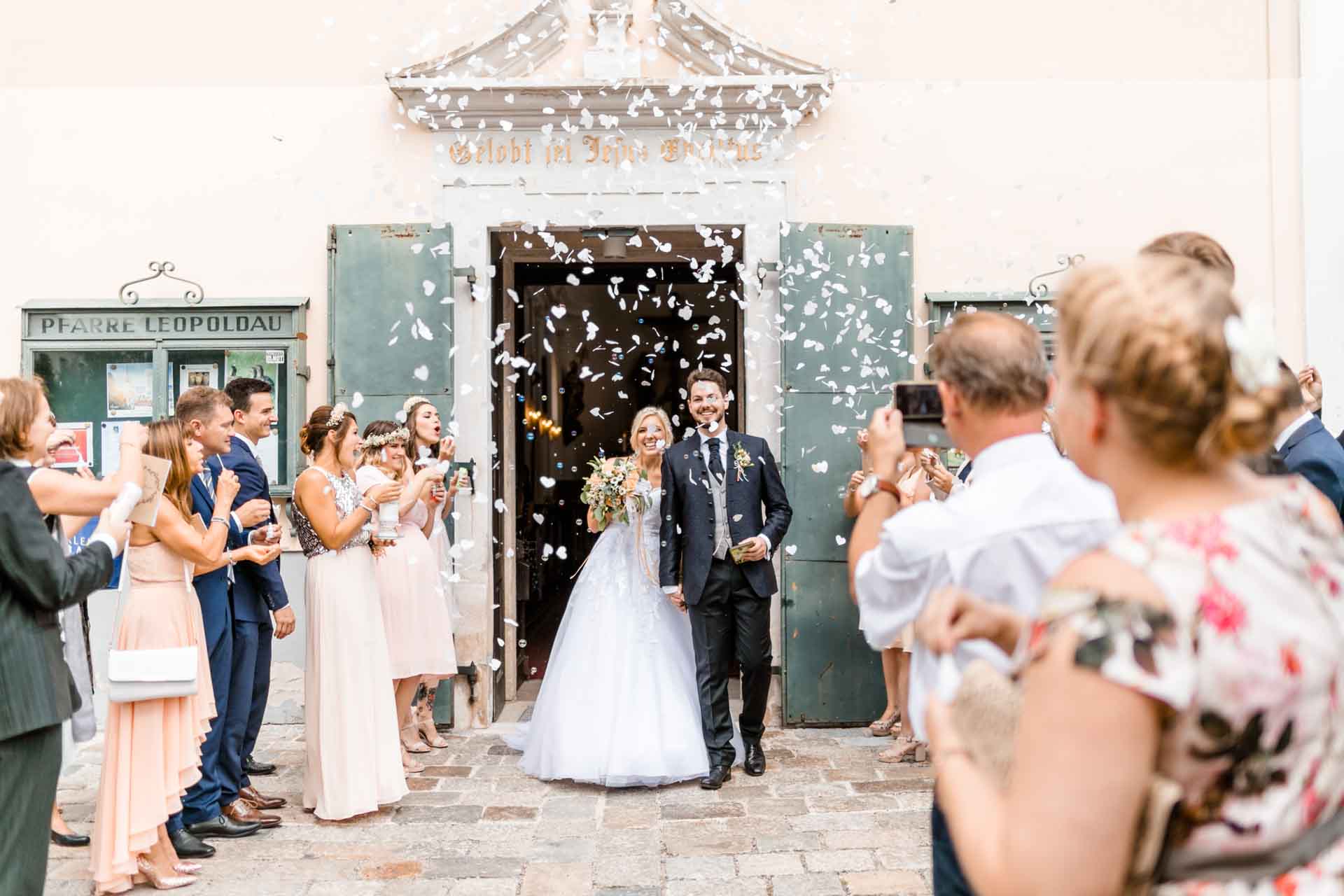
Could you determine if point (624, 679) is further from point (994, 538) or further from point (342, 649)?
point (994, 538)

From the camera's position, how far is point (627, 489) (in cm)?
643

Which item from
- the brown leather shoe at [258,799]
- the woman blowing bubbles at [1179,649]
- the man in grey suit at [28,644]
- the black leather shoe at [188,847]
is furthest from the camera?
the brown leather shoe at [258,799]

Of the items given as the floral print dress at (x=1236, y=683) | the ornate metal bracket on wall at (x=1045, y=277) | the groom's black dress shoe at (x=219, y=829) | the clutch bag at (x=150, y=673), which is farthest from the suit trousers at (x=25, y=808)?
the ornate metal bracket on wall at (x=1045, y=277)

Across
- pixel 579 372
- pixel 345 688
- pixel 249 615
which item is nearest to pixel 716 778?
pixel 345 688

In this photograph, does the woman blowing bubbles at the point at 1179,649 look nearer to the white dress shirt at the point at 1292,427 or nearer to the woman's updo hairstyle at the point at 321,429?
the white dress shirt at the point at 1292,427

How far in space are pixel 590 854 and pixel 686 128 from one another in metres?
4.43

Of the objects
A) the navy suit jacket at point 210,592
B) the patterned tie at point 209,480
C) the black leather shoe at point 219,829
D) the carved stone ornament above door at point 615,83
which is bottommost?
the black leather shoe at point 219,829

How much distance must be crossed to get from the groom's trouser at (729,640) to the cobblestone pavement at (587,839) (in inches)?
15.1

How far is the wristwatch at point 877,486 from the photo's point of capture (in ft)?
7.97

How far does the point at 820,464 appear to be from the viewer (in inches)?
273

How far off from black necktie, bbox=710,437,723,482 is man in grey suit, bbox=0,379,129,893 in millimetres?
3416

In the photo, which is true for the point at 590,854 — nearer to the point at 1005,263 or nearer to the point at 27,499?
the point at 27,499

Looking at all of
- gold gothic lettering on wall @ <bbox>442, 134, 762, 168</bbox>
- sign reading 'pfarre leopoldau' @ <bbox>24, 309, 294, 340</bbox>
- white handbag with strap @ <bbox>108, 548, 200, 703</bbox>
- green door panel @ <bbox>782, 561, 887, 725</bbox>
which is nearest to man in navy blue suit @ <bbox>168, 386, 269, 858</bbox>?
white handbag with strap @ <bbox>108, 548, 200, 703</bbox>

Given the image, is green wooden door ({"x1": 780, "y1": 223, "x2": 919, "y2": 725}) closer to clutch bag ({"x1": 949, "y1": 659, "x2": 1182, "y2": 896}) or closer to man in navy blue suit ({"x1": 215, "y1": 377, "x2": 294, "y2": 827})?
man in navy blue suit ({"x1": 215, "y1": 377, "x2": 294, "y2": 827})
